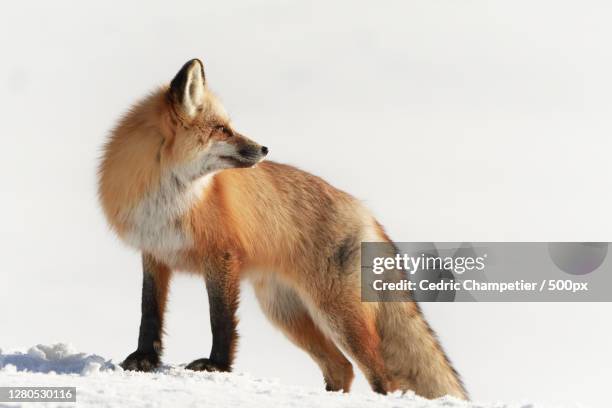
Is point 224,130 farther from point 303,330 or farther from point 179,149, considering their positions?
point 303,330

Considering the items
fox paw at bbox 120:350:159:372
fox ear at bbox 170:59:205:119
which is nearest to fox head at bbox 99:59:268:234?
fox ear at bbox 170:59:205:119

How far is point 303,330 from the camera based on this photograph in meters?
8.94

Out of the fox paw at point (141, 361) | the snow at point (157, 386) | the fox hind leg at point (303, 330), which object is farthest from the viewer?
the fox hind leg at point (303, 330)

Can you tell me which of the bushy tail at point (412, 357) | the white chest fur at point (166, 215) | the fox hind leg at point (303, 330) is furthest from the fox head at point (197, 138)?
the bushy tail at point (412, 357)

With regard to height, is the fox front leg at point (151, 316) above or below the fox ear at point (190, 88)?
below

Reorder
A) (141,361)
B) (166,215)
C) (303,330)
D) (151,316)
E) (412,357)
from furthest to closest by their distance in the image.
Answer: (303,330)
(412,357)
(151,316)
(166,215)
(141,361)

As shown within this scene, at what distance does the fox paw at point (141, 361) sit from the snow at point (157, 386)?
163mm

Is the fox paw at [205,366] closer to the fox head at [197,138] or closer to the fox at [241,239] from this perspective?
the fox at [241,239]

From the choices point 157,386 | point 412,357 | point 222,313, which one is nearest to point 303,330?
point 412,357

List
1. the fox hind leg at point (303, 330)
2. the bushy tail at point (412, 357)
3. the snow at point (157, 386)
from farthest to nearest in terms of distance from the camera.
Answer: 1. the fox hind leg at point (303, 330)
2. the bushy tail at point (412, 357)
3. the snow at point (157, 386)

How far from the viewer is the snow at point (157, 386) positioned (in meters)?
5.70

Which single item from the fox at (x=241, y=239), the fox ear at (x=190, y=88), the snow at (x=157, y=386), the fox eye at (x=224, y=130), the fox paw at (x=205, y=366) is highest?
the fox ear at (x=190, y=88)

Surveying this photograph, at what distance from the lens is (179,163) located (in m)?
7.78

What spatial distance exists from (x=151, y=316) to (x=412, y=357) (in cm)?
277
